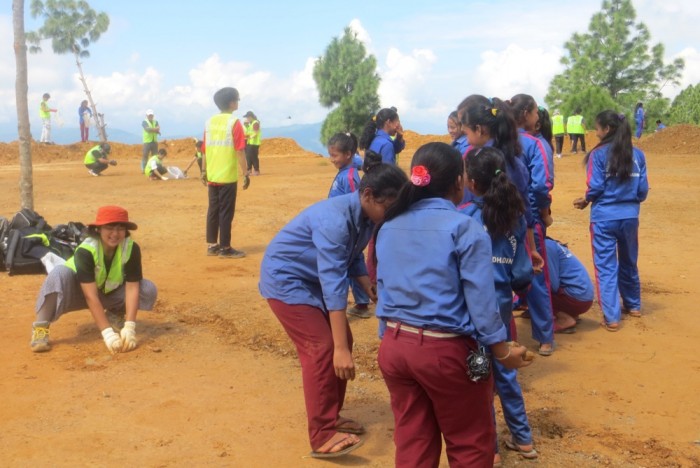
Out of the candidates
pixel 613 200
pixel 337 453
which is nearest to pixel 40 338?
pixel 337 453

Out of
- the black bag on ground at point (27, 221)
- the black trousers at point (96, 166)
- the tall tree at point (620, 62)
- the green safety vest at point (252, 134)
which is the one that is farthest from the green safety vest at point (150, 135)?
the tall tree at point (620, 62)

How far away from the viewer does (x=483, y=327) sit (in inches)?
114

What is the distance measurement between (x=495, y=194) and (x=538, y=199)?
1647 mm

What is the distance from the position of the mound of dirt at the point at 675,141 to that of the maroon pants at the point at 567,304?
2142cm

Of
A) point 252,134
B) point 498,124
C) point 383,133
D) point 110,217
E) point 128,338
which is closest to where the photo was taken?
point 498,124

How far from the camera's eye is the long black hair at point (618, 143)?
238 inches

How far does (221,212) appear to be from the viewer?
9.02 meters

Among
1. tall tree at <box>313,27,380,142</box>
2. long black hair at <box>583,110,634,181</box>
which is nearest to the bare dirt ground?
long black hair at <box>583,110,634,181</box>

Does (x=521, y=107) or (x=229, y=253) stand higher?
(x=521, y=107)

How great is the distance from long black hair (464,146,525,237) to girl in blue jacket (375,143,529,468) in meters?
0.76

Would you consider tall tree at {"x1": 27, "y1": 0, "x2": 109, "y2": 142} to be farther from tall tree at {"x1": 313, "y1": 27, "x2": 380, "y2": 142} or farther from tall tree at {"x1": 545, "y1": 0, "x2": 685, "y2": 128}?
tall tree at {"x1": 545, "y1": 0, "x2": 685, "y2": 128}

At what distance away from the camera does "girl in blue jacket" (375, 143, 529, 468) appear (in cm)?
287

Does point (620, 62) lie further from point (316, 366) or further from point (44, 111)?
point (316, 366)

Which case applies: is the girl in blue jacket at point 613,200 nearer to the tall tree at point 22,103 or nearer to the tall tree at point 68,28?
the tall tree at point 22,103
